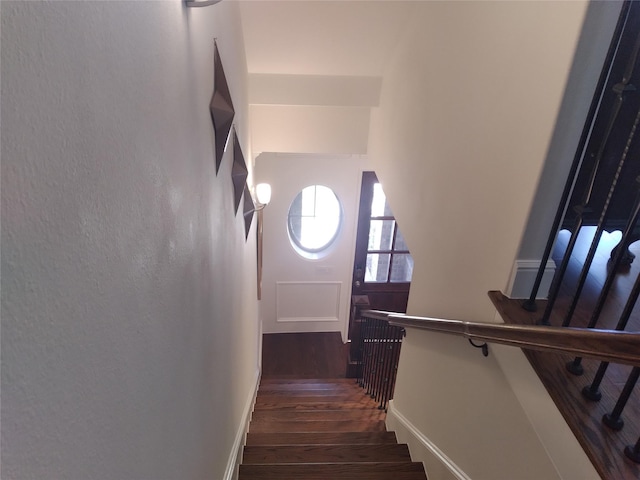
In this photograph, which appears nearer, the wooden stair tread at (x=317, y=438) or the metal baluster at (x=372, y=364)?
the wooden stair tread at (x=317, y=438)

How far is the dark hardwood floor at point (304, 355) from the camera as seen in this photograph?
518 centimetres

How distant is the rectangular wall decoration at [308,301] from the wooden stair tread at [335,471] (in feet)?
10.8

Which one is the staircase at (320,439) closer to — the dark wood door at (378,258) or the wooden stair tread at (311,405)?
the wooden stair tread at (311,405)

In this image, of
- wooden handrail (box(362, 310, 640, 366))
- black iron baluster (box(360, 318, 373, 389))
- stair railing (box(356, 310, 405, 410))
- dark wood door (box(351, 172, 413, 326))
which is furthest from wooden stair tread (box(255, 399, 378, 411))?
wooden handrail (box(362, 310, 640, 366))

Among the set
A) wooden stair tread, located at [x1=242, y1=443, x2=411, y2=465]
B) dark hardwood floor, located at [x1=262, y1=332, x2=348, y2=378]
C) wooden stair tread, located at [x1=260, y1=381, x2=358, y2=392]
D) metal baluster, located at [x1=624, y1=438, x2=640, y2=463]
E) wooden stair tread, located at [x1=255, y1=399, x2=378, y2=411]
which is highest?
metal baluster, located at [x1=624, y1=438, x2=640, y2=463]

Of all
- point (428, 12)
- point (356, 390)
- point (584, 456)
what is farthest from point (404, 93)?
point (356, 390)

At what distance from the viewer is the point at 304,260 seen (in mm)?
5387

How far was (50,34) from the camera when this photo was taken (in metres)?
0.46

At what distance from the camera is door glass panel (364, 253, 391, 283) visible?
5288 mm

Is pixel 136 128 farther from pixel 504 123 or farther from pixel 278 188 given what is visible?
pixel 278 188

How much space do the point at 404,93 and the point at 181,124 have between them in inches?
82.1

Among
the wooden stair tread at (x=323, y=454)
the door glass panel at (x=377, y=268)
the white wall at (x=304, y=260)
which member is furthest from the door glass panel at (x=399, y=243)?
the wooden stair tread at (x=323, y=454)

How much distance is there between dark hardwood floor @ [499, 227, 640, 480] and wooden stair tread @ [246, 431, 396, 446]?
5.88 ft

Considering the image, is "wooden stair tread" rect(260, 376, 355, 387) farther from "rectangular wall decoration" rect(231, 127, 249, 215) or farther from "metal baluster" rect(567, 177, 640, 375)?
"metal baluster" rect(567, 177, 640, 375)
